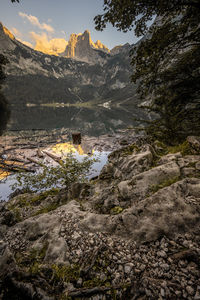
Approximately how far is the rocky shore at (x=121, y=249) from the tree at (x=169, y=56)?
7.52 ft

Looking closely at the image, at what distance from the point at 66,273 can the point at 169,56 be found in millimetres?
8728

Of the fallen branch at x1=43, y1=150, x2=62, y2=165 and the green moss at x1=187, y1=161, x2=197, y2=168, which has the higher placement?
the fallen branch at x1=43, y1=150, x2=62, y2=165

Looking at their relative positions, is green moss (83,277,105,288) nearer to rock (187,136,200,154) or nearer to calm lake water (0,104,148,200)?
rock (187,136,200,154)

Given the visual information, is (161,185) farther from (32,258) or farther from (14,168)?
(14,168)

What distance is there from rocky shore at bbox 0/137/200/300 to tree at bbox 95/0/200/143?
2293 mm

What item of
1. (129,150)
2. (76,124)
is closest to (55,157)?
(129,150)

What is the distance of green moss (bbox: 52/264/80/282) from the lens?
95.7 inches

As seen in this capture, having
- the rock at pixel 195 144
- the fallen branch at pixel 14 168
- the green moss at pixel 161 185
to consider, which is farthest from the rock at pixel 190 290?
the fallen branch at pixel 14 168

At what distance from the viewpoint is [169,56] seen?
19.5 feet

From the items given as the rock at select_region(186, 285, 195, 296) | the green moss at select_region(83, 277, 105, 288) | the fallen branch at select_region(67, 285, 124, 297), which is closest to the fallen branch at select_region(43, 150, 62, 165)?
the green moss at select_region(83, 277, 105, 288)

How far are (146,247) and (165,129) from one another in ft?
21.5

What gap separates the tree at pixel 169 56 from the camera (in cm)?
541

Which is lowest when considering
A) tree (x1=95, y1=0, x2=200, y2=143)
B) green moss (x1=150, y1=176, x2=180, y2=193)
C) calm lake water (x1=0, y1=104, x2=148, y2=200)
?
green moss (x1=150, y1=176, x2=180, y2=193)

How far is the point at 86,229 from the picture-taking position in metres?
3.71
